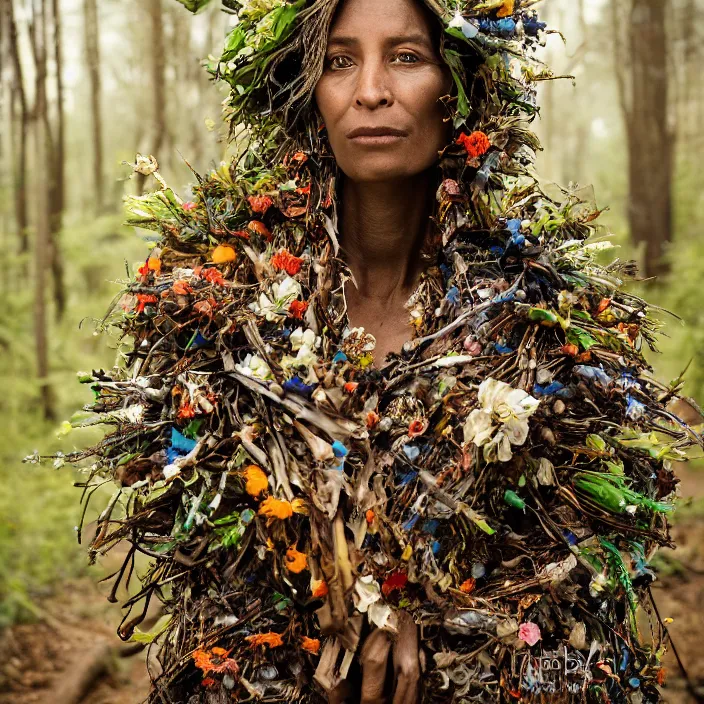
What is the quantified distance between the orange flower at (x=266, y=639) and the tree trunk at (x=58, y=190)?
7.77 meters

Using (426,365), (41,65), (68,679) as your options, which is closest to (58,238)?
(41,65)

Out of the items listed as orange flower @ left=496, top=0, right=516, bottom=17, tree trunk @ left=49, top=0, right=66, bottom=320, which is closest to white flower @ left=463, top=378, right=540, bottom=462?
orange flower @ left=496, top=0, right=516, bottom=17

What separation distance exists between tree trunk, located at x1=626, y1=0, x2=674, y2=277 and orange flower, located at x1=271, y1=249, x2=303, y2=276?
7882 millimetres

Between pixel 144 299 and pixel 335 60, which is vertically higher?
pixel 335 60

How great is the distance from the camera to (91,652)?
4012 millimetres

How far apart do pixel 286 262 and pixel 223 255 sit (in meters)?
0.17

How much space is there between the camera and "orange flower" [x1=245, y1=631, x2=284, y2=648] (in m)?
1.66

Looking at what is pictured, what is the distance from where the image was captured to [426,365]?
183 cm

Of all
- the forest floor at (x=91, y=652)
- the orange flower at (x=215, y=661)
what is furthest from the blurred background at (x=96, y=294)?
the orange flower at (x=215, y=661)

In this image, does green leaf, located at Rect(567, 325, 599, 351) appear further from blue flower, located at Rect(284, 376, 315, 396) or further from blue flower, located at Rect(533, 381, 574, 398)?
blue flower, located at Rect(284, 376, 315, 396)

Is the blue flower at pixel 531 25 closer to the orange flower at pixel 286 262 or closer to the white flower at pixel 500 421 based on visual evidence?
the orange flower at pixel 286 262

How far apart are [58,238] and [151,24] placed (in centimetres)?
Result: 269

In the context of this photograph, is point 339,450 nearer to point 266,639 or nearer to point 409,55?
point 266,639

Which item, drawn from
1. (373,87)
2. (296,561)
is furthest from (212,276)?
(296,561)
